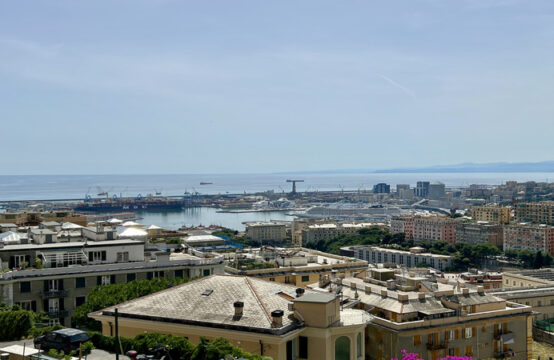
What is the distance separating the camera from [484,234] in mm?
75188

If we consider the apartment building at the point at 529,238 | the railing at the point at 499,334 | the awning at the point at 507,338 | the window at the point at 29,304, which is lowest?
the apartment building at the point at 529,238

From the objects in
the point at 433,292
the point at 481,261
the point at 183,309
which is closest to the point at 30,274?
the point at 183,309

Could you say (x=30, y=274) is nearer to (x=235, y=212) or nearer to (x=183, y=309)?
(x=183, y=309)

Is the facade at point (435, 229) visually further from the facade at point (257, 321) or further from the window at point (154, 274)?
the facade at point (257, 321)

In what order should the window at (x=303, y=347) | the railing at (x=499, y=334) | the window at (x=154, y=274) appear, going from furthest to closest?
the window at (x=154, y=274) → the railing at (x=499, y=334) → the window at (x=303, y=347)

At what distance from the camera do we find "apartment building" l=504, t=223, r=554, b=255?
215 feet

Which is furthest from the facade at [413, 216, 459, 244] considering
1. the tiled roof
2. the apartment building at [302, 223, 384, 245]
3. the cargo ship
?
the cargo ship

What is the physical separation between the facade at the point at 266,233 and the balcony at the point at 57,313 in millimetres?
68198

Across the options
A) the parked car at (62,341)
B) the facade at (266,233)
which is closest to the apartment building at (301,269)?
the parked car at (62,341)

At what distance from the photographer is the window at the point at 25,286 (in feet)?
53.7

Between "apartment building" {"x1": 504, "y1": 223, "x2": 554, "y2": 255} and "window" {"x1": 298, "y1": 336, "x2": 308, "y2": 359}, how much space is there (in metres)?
61.5

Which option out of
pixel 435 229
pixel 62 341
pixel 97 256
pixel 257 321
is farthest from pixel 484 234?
pixel 62 341

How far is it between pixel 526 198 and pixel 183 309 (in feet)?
487

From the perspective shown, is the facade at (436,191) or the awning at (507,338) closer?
the awning at (507,338)
